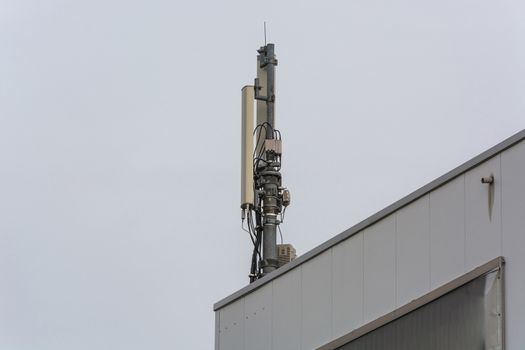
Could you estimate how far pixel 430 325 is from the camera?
14.5 m

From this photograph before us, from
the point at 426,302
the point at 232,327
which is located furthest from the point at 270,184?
the point at 426,302

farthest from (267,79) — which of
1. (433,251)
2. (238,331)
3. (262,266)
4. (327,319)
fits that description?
(433,251)

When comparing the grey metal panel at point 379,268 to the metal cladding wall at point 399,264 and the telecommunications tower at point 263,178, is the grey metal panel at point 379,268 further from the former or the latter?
the telecommunications tower at point 263,178

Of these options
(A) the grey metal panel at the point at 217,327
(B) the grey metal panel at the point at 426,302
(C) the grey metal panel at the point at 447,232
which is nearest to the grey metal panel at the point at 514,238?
A: (B) the grey metal panel at the point at 426,302

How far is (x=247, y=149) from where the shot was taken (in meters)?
25.7

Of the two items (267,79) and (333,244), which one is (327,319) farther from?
(267,79)

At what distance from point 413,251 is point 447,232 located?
66 cm

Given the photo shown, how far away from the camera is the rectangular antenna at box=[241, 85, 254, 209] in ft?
82.7

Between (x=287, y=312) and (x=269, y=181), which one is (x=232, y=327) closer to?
→ (x=287, y=312)

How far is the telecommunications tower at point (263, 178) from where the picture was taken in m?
24.9

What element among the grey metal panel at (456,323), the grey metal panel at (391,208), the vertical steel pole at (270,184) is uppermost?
the vertical steel pole at (270,184)

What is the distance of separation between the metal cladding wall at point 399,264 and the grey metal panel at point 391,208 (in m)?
0.02

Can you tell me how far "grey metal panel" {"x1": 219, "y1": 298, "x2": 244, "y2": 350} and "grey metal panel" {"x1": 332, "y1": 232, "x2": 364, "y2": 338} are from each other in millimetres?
2557

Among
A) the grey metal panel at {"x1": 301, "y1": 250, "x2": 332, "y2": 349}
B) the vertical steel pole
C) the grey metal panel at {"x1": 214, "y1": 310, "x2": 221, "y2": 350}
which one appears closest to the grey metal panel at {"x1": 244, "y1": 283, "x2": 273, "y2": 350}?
the grey metal panel at {"x1": 214, "y1": 310, "x2": 221, "y2": 350}
